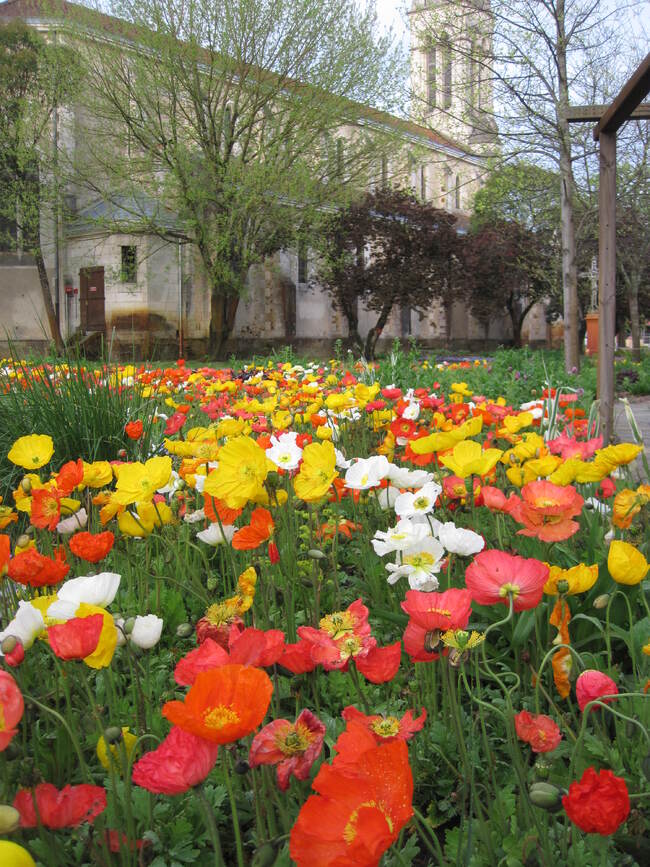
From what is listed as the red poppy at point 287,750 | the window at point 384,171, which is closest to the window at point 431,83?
the window at point 384,171

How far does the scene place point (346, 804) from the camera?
25.1 inches

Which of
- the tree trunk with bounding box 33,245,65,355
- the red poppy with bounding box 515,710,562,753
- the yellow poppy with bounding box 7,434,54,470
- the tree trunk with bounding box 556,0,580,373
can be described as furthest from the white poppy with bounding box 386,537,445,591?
the tree trunk with bounding box 33,245,65,355

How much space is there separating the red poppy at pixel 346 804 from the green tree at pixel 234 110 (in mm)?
16140

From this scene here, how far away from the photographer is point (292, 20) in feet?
52.0

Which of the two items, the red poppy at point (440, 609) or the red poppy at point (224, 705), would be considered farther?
the red poppy at point (440, 609)

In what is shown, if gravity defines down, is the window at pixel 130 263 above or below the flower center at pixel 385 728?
above

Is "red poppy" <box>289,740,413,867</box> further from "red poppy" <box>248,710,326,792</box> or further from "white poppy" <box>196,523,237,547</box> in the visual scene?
"white poppy" <box>196,523,237,547</box>

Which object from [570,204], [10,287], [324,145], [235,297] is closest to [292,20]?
[324,145]

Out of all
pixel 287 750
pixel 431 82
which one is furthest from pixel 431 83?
pixel 287 750

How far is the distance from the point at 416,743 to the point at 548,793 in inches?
24.0

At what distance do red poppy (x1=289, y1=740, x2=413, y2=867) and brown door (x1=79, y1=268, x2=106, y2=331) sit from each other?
21.4m

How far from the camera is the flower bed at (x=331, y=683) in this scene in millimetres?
719

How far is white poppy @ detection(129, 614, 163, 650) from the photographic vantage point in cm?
110

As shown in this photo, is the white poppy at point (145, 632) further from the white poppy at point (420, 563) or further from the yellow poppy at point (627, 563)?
the yellow poppy at point (627, 563)
